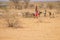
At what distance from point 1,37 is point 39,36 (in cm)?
113

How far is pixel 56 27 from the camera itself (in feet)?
20.0

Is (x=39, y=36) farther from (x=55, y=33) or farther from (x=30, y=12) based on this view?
(x=30, y=12)

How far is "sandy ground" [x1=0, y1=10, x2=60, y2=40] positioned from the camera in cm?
542

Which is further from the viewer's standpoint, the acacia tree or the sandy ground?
the acacia tree

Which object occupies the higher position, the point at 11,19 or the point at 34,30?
the point at 11,19

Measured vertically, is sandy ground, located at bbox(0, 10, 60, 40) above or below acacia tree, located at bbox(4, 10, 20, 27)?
below

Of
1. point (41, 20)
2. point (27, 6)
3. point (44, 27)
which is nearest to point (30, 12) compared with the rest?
point (27, 6)

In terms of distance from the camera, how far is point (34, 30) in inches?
232

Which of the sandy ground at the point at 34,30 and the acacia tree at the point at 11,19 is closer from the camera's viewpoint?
the sandy ground at the point at 34,30

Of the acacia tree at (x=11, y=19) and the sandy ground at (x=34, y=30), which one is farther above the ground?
the acacia tree at (x=11, y=19)

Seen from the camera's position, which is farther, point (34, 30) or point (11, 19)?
point (11, 19)

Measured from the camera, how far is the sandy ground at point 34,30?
542cm

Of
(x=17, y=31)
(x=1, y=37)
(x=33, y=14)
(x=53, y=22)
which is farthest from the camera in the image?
(x=33, y=14)

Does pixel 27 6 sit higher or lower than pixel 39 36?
higher
